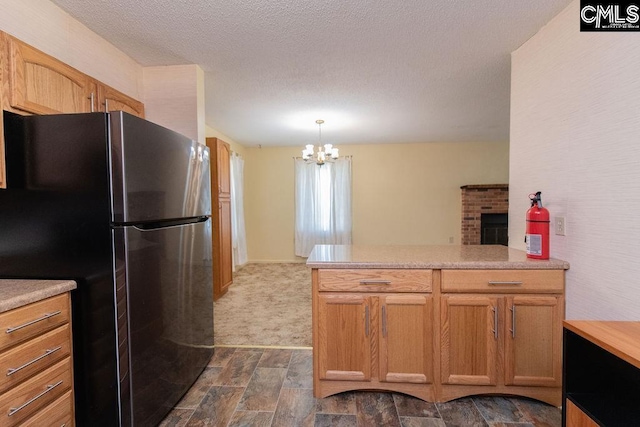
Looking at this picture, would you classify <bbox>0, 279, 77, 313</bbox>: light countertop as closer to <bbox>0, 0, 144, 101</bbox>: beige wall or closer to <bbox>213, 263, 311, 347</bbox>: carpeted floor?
<bbox>0, 0, 144, 101</bbox>: beige wall

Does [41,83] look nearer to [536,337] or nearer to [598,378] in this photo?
[598,378]

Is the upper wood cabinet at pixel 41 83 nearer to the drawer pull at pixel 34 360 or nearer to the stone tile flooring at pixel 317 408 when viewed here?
the drawer pull at pixel 34 360

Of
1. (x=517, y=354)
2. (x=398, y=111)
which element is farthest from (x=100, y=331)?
(x=398, y=111)

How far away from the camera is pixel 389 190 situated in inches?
237

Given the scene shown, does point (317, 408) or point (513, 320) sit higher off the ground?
point (513, 320)

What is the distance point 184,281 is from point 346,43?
195 centimetres

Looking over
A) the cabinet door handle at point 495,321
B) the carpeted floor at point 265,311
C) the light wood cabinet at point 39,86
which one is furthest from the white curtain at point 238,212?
the cabinet door handle at point 495,321

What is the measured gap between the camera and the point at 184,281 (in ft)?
6.02

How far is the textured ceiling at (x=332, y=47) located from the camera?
1.72m

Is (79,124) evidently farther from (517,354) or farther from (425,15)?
(517,354)

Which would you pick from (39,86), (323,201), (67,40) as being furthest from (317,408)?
(323,201)

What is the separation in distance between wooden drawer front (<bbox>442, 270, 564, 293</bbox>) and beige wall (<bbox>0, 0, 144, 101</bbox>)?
2.61 m

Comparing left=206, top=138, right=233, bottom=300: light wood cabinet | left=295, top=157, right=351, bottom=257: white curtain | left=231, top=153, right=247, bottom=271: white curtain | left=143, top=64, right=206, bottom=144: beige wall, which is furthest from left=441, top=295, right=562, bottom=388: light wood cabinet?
left=295, top=157, right=351, bottom=257: white curtain

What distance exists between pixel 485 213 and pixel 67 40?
20.2 ft
